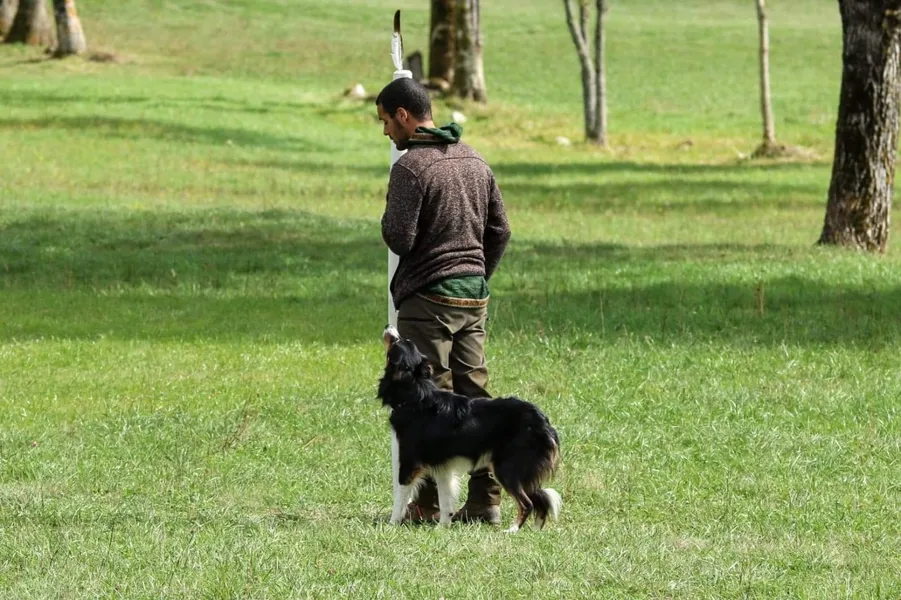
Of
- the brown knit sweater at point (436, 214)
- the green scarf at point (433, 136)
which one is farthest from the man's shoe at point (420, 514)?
the green scarf at point (433, 136)

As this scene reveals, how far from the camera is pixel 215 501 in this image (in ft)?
28.1

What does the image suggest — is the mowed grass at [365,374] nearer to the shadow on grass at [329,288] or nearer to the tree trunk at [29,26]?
the shadow on grass at [329,288]

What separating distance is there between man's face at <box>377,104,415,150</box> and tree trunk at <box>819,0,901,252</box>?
12112 millimetres

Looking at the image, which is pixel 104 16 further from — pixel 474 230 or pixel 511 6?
pixel 474 230

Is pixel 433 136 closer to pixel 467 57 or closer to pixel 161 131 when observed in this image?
pixel 161 131

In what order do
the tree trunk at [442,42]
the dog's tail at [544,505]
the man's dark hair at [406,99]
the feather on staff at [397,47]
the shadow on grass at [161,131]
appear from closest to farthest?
the dog's tail at [544,505]
the man's dark hair at [406,99]
the feather on staff at [397,47]
the shadow on grass at [161,131]
the tree trunk at [442,42]

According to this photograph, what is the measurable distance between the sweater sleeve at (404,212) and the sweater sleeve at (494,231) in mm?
537

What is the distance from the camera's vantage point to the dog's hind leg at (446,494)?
7.64 metres

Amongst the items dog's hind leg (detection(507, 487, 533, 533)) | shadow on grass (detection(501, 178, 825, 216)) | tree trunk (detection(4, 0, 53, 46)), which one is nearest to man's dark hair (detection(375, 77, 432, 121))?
dog's hind leg (detection(507, 487, 533, 533))

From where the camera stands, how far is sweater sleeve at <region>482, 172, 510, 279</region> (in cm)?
792

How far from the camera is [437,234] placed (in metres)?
7.64

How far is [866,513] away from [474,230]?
2.72m

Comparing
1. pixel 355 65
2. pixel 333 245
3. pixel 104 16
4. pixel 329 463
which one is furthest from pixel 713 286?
pixel 104 16

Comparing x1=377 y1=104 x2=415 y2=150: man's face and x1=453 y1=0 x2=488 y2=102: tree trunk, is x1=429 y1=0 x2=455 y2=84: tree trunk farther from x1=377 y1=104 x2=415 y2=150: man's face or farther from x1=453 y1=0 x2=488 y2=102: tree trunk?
x1=377 y1=104 x2=415 y2=150: man's face
